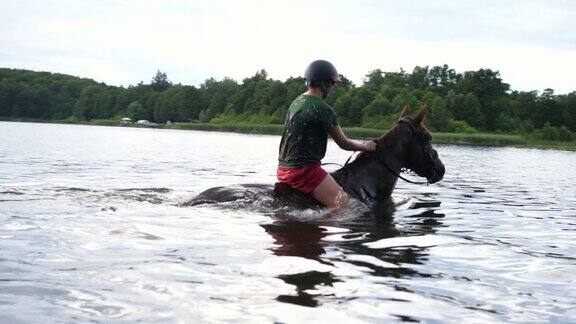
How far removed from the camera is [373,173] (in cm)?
1079

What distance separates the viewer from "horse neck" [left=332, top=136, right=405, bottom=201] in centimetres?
1059

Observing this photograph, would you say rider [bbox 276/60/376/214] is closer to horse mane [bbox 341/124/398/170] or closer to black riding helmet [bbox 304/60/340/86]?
black riding helmet [bbox 304/60/340/86]

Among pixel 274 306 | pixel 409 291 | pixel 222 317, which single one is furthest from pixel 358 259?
pixel 222 317

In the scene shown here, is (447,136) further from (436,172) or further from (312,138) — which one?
(312,138)

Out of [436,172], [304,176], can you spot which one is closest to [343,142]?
[304,176]

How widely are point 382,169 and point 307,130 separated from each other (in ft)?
6.79

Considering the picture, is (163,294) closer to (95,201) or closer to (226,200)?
(226,200)

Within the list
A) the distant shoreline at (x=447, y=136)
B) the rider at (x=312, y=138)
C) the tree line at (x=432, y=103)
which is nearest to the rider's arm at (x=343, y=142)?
the rider at (x=312, y=138)

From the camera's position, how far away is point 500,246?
26.6 feet

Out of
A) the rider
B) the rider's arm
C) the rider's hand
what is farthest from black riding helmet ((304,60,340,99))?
the rider's hand

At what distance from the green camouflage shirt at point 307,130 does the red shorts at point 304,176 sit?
0.08m

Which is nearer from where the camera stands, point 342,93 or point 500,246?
point 500,246

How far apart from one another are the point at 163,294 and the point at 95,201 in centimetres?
637

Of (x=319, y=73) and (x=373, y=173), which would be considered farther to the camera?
(x=373, y=173)
